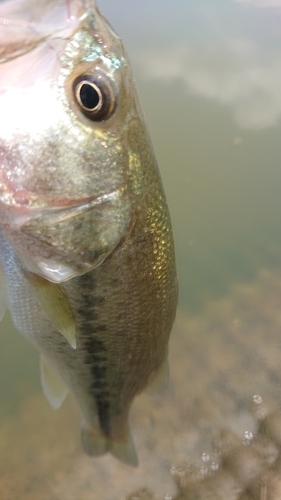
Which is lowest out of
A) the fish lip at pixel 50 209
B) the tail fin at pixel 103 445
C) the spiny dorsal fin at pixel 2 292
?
the tail fin at pixel 103 445

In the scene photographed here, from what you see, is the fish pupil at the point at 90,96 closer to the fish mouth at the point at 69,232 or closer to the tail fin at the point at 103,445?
the fish mouth at the point at 69,232

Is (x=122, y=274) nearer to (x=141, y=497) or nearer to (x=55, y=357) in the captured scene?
(x=55, y=357)

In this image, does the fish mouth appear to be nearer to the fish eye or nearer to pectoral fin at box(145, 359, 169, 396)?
the fish eye

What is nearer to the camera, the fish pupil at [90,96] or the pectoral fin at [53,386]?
the fish pupil at [90,96]

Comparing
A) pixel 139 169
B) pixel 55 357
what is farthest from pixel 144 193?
pixel 55 357

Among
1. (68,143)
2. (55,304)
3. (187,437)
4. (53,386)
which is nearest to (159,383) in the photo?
(53,386)

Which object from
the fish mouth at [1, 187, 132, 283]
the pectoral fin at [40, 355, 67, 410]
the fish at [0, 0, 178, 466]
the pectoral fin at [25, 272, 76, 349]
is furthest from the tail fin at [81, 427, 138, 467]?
the fish mouth at [1, 187, 132, 283]

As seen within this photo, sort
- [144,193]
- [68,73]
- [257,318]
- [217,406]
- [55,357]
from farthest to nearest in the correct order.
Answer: [257,318]
[217,406]
[55,357]
[144,193]
[68,73]

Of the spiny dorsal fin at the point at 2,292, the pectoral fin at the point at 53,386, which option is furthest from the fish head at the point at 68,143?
the pectoral fin at the point at 53,386
